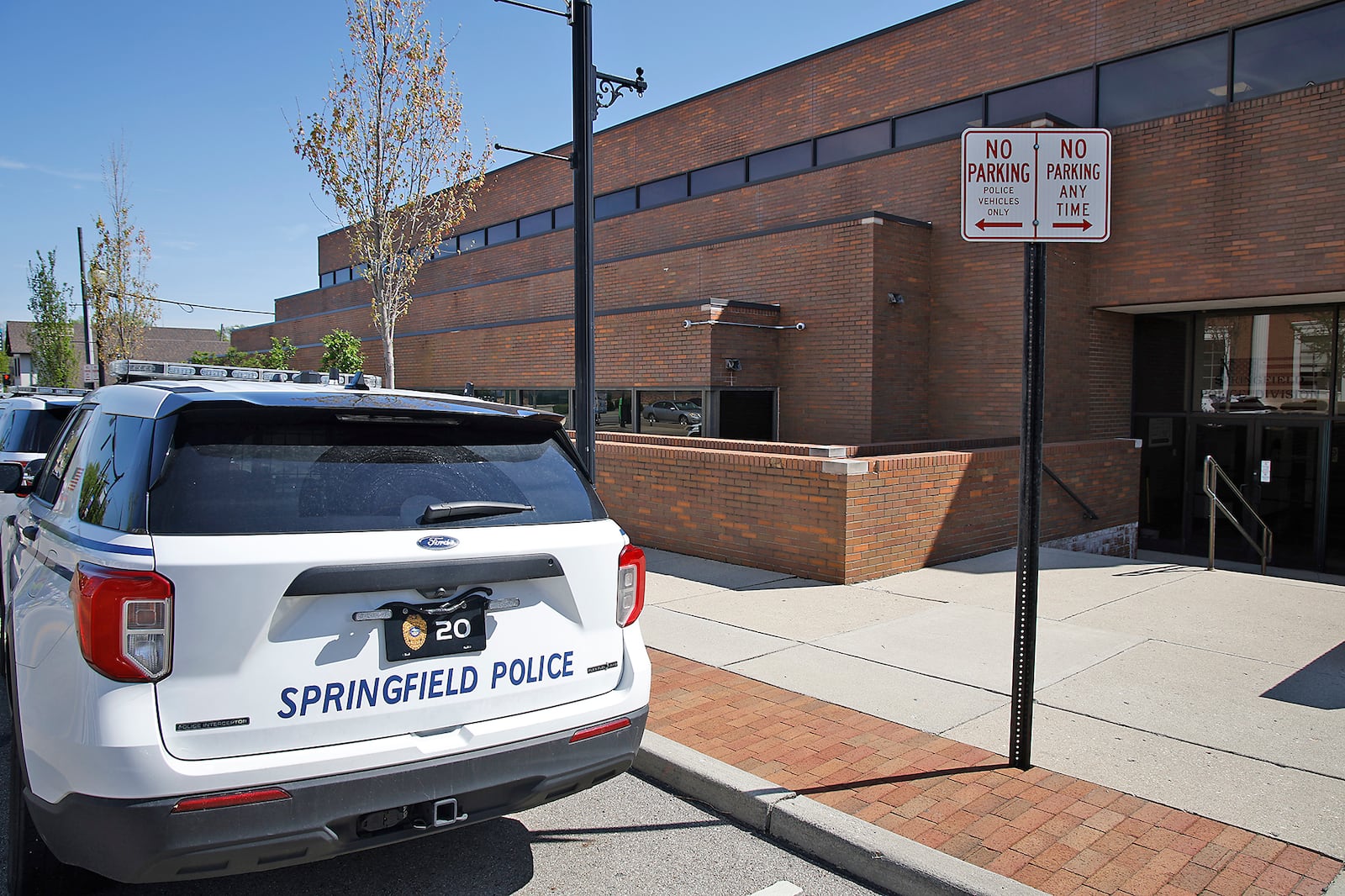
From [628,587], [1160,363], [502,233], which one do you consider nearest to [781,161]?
[1160,363]

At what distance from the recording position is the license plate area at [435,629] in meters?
2.71

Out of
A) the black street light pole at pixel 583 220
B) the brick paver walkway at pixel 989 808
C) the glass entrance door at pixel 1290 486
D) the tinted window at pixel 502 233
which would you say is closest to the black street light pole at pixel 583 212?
the black street light pole at pixel 583 220

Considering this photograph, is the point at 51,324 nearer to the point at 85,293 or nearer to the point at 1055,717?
the point at 85,293

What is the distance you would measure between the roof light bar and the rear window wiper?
1201 millimetres

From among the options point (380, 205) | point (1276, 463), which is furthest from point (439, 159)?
point (1276, 463)

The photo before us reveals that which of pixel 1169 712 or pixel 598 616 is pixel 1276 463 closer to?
pixel 1169 712

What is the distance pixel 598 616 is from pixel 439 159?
36.1 feet

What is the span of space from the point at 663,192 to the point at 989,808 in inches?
775

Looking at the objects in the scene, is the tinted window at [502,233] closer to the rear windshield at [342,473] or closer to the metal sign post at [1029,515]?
the metal sign post at [1029,515]

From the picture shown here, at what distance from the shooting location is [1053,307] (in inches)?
559

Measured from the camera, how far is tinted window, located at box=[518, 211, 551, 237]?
83.9ft

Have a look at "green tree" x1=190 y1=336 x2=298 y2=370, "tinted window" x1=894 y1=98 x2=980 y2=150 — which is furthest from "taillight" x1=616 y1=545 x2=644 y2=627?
"green tree" x1=190 y1=336 x2=298 y2=370

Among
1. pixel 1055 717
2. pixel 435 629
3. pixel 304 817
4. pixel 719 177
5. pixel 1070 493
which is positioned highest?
pixel 719 177

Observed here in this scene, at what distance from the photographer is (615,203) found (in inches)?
914
